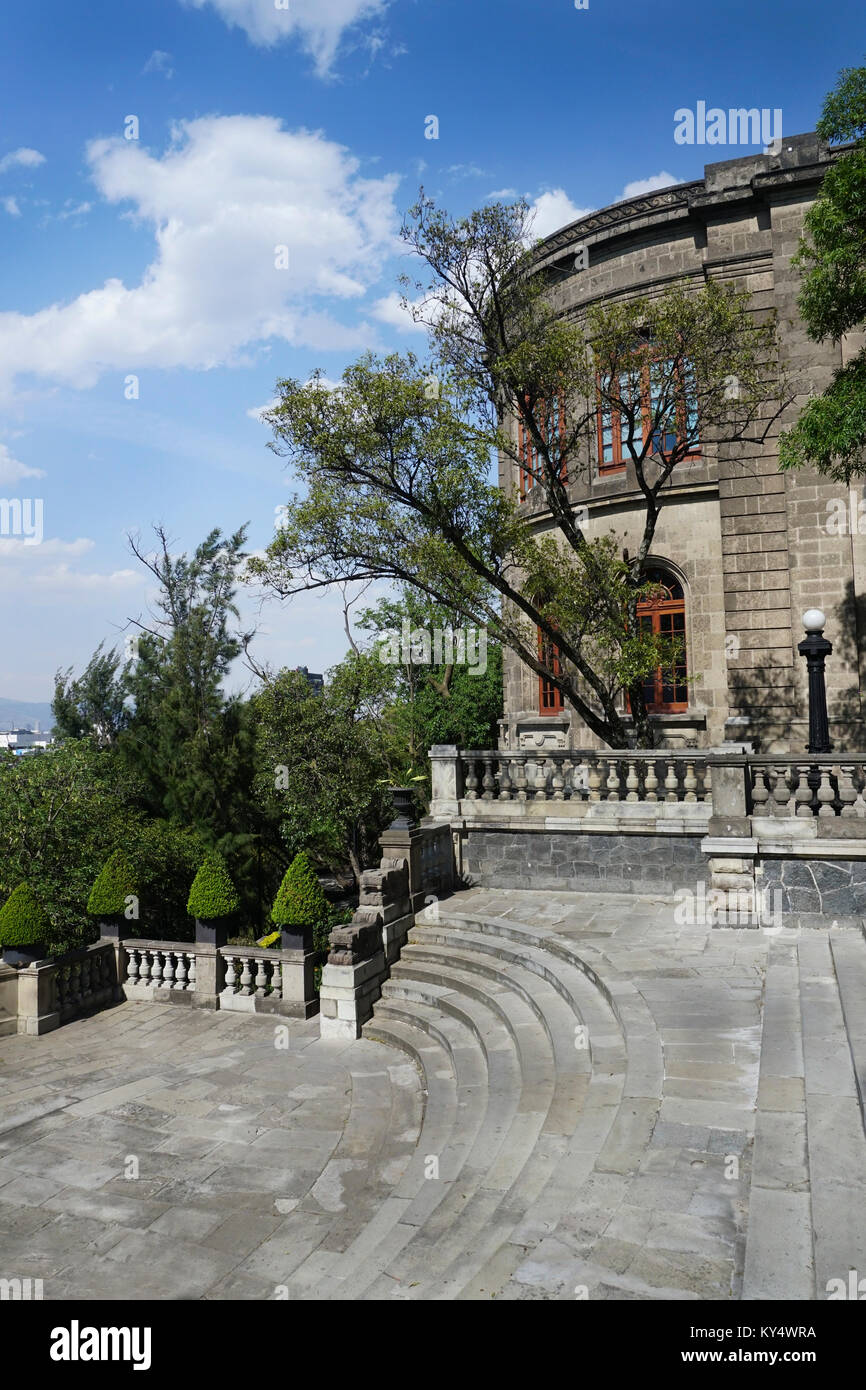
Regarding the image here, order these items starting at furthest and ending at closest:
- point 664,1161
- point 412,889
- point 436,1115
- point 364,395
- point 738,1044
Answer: point 364,395 → point 412,889 → point 436,1115 → point 738,1044 → point 664,1161

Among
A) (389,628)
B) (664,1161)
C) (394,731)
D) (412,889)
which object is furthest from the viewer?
(389,628)

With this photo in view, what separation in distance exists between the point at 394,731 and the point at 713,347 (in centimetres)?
1345

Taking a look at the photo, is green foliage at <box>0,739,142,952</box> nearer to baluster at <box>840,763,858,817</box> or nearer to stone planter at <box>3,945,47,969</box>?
stone planter at <box>3,945,47,969</box>

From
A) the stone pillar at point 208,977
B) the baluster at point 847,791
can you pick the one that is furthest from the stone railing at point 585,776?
the stone pillar at point 208,977

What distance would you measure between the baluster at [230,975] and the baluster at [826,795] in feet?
29.2

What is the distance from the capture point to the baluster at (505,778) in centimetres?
1461

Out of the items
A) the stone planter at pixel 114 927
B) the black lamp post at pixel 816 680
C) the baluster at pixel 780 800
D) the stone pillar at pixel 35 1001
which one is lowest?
the stone pillar at pixel 35 1001

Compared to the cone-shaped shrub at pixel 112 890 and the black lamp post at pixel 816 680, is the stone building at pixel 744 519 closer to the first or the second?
the black lamp post at pixel 816 680

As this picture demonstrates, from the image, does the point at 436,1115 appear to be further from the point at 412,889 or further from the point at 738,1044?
the point at 412,889

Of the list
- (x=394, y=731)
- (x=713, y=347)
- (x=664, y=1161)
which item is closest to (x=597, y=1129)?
(x=664, y=1161)

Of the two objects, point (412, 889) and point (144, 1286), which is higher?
point (412, 889)

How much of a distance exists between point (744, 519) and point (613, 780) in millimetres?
6672

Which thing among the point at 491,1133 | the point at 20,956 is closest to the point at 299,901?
the point at 20,956

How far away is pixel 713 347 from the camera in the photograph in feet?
46.6
